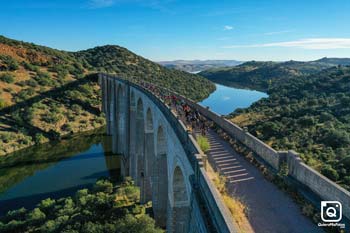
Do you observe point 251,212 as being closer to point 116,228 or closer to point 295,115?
point 116,228

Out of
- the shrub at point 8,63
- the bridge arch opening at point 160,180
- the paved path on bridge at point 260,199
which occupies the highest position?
the shrub at point 8,63

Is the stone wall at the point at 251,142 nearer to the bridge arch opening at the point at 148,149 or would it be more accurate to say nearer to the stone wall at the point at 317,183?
the stone wall at the point at 317,183

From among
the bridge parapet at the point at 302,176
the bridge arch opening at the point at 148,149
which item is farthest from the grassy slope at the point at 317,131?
the bridge arch opening at the point at 148,149

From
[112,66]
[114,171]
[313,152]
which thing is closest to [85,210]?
[114,171]

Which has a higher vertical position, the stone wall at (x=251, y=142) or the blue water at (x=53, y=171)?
the stone wall at (x=251, y=142)

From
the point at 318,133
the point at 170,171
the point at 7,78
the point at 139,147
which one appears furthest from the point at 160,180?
the point at 7,78

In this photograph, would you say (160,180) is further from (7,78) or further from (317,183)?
Answer: (7,78)

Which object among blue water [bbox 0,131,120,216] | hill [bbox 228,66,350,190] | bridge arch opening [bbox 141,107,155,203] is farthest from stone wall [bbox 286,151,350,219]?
blue water [bbox 0,131,120,216]
